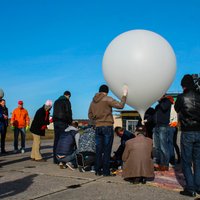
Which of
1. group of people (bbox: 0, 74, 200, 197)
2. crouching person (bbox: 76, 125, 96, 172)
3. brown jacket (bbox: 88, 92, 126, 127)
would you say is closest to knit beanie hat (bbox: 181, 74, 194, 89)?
group of people (bbox: 0, 74, 200, 197)

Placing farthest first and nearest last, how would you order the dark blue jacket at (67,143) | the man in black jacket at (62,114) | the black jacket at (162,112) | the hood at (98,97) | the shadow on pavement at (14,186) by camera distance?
1. the man in black jacket at (62,114)
2. the dark blue jacket at (67,143)
3. the black jacket at (162,112)
4. the hood at (98,97)
5. the shadow on pavement at (14,186)

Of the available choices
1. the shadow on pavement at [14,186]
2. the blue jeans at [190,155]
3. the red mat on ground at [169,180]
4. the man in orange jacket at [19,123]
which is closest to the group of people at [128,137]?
the blue jeans at [190,155]

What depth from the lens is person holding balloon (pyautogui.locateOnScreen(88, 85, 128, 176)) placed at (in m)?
6.00

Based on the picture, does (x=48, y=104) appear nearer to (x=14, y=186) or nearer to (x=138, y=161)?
(x=14, y=186)

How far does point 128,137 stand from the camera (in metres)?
6.82

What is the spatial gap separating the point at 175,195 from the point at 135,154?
1.08 m

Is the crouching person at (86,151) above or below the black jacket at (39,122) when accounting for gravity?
below

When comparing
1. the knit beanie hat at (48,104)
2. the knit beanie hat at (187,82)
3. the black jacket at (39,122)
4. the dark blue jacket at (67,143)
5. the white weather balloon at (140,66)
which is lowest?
the dark blue jacket at (67,143)

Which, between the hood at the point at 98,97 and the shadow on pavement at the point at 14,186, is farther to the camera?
the hood at the point at 98,97

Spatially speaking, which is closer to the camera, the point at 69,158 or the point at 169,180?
the point at 169,180

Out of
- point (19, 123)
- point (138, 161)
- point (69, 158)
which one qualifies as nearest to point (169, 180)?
point (138, 161)

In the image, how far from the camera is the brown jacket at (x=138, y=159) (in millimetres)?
Result: 5352

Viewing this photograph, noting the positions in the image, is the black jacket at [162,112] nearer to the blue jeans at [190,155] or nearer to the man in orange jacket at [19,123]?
the blue jeans at [190,155]

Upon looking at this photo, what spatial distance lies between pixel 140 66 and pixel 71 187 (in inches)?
94.7
